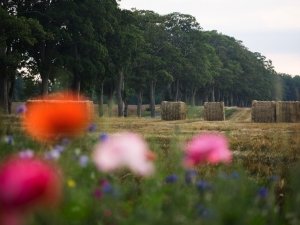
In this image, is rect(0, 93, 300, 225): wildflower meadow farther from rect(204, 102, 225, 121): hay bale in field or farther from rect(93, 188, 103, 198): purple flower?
rect(204, 102, 225, 121): hay bale in field

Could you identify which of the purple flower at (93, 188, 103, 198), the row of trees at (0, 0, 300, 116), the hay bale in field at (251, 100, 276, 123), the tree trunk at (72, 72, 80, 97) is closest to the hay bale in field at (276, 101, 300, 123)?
the hay bale in field at (251, 100, 276, 123)

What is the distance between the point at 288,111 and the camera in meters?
33.1

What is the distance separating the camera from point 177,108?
126ft

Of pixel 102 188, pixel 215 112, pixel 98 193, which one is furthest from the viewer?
pixel 215 112

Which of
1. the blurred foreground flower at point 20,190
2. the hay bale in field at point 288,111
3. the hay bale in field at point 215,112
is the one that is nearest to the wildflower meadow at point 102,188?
the blurred foreground flower at point 20,190

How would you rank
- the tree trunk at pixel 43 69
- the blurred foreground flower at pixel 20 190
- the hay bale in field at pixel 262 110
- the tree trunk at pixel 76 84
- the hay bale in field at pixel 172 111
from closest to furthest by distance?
1. the blurred foreground flower at pixel 20 190
2. the hay bale in field at pixel 262 110
3. the tree trunk at pixel 43 69
4. the hay bale in field at pixel 172 111
5. the tree trunk at pixel 76 84

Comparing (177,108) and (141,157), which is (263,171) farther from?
(177,108)

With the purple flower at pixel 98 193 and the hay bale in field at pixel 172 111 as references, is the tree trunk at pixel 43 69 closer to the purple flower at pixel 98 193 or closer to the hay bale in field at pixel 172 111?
the hay bale in field at pixel 172 111

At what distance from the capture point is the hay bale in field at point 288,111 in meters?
32.8

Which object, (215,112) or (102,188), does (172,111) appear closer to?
(215,112)

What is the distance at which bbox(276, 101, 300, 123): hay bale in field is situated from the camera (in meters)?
32.8

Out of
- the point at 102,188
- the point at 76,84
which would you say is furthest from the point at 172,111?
the point at 102,188

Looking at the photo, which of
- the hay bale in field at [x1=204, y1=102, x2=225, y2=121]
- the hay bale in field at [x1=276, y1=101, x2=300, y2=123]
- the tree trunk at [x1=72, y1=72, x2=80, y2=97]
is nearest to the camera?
the hay bale in field at [x1=276, y1=101, x2=300, y2=123]

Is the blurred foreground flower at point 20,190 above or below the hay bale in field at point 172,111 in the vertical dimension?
above
